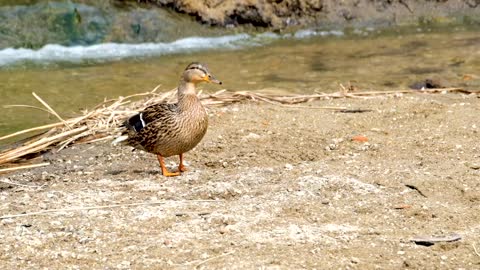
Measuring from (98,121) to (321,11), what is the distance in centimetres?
705

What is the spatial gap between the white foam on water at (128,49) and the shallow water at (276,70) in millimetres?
243

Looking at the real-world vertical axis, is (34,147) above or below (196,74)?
below

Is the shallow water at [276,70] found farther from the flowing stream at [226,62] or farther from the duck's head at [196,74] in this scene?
the duck's head at [196,74]

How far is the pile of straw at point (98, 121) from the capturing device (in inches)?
276

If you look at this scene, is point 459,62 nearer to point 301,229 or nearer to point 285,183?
point 285,183

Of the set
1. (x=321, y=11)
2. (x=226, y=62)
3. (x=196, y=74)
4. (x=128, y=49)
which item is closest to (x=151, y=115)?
(x=196, y=74)

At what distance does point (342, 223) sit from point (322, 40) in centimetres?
827

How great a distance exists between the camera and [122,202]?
5.27 metres

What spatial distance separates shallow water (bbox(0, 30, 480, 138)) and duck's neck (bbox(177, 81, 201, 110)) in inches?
101

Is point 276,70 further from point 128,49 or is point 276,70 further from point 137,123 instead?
point 137,123

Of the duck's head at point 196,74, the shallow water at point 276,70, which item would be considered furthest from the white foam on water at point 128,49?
the duck's head at point 196,74

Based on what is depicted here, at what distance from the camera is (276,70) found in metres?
10.8

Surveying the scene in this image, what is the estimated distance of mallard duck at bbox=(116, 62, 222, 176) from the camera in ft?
19.6

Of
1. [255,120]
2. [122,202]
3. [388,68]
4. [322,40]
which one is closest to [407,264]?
[122,202]
